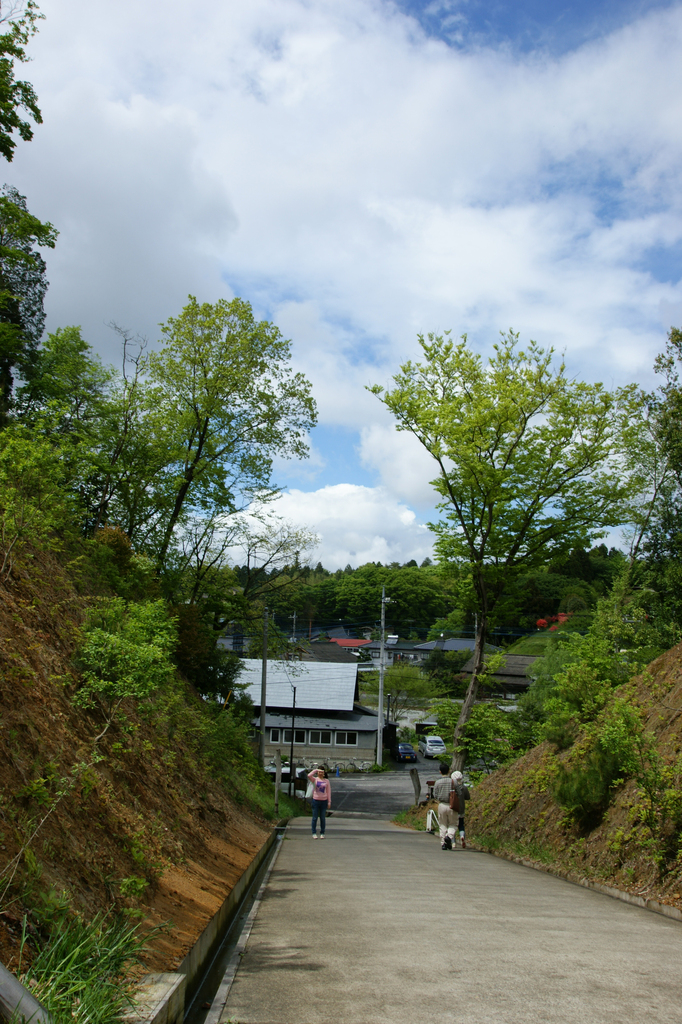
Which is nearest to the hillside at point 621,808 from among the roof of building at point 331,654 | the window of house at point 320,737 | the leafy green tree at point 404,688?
the window of house at point 320,737

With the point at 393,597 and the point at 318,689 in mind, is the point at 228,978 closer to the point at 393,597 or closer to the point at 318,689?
the point at 318,689

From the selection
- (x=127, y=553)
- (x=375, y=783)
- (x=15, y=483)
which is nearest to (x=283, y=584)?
(x=127, y=553)

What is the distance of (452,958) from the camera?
4.65 meters

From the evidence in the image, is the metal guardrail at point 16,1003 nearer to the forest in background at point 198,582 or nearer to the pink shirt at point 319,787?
the forest in background at point 198,582

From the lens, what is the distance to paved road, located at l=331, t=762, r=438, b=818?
126ft

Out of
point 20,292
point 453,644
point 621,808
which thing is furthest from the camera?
point 453,644

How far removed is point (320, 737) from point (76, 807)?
56.6m

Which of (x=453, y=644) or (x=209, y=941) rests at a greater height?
(x=453, y=644)

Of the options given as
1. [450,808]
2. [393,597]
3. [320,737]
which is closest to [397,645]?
[393,597]

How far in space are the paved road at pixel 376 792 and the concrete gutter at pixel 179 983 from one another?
28.6 m

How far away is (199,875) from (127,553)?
11.2m

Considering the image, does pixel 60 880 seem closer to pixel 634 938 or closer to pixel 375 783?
pixel 634 938

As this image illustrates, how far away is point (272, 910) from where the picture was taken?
6.53 metres

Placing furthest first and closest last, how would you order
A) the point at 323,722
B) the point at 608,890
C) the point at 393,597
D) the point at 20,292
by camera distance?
1. the point at 393,597
2. the point at 323,722
3. the point at 20,292
4. the point at 608,890
